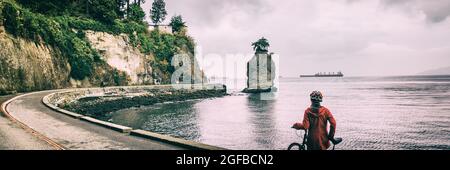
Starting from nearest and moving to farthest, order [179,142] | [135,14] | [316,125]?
[316,125] < [179,142] < [135,14]

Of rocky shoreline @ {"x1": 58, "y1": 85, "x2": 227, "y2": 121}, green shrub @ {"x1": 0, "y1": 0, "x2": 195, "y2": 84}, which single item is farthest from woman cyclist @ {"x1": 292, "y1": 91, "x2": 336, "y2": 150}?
green shrub @ {"x1": 0, "y1": 0, "x2": 195, "y2": 84}

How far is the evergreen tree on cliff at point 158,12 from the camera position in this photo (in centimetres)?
9656

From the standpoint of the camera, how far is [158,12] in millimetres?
96750

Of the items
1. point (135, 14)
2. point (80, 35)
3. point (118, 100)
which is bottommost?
point (118, 100)

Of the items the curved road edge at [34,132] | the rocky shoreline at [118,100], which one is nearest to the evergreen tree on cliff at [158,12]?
the rocky shoreline at [118,100]

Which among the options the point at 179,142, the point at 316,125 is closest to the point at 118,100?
the point at 179,142

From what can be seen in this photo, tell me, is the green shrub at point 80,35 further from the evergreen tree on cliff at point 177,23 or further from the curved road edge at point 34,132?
the curved road edge at point 34,132

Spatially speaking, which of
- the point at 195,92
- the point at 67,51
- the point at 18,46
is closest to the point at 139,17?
the point at 195,92

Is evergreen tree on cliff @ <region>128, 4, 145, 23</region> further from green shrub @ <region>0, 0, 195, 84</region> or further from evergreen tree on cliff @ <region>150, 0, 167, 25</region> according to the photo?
evergreen tree on cliff @ <region>150, 0, 167, 25</region>

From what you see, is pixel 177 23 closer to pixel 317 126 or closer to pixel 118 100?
pixel 118 100

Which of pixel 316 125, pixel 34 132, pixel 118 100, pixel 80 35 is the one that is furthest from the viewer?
pixel 80 35

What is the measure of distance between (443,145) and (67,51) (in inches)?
1775

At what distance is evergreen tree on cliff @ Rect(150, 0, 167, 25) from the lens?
317ft
